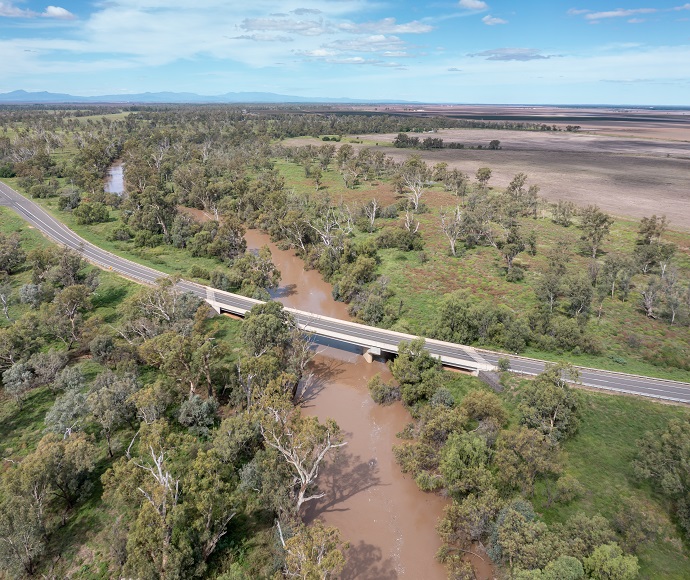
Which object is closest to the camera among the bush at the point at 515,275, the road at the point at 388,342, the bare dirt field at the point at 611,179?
the road at the point at 388,342

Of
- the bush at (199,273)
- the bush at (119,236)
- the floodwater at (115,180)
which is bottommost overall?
the bush at (199,273)

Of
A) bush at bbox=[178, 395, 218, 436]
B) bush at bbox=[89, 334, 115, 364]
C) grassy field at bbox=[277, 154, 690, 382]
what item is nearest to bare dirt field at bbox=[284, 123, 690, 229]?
grassy field at bbox=[277, 154, 690, 382]

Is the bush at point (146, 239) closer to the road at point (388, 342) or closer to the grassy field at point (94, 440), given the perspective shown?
the road at point (388, 342)

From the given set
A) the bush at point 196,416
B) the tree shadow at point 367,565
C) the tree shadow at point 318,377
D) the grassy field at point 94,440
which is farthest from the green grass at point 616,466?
the bush at point 196,416

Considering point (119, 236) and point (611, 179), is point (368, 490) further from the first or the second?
point (611, 179)

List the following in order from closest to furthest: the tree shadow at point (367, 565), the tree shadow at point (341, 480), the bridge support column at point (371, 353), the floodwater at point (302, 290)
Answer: the tree shadow at point (367, 565), the tree shadow at point (341, 480), the bridge support column at point (371, 353), the floodwater at point (302, 290)

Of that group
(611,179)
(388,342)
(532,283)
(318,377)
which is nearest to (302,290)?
(318,377)
